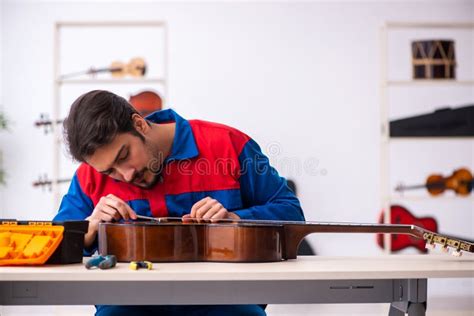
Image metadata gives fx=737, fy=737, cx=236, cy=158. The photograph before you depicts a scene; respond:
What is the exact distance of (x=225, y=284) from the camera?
142 centimetres

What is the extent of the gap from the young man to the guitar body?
313 cm

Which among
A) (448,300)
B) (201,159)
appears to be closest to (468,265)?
(201,159)

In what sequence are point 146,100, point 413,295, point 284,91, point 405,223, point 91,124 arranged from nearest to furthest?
point 413,295, point 91,124, point 146,100, point 405,223, point 284,91

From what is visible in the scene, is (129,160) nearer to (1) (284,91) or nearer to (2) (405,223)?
(1) (284,91)

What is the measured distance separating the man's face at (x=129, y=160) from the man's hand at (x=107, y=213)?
110 millimetres

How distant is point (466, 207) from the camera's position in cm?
525

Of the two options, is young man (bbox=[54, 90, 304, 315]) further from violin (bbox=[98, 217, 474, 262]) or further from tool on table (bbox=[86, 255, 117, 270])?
tool on table (bbox=[86, 255, 117, 270])

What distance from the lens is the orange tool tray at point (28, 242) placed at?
1462 mm

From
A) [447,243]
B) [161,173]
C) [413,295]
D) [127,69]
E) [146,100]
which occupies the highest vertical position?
[127,69]

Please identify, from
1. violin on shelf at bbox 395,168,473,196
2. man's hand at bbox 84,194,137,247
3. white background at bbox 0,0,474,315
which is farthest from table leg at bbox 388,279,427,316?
violin on shelf at bbox 395,168,473,196

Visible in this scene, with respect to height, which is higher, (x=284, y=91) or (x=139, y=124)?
(x=284, y=91)

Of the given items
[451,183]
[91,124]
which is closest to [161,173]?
[91,124]

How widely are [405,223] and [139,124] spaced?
3482 millimetres

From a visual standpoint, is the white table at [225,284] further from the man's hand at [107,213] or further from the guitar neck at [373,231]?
the man's hand at [107,213]
